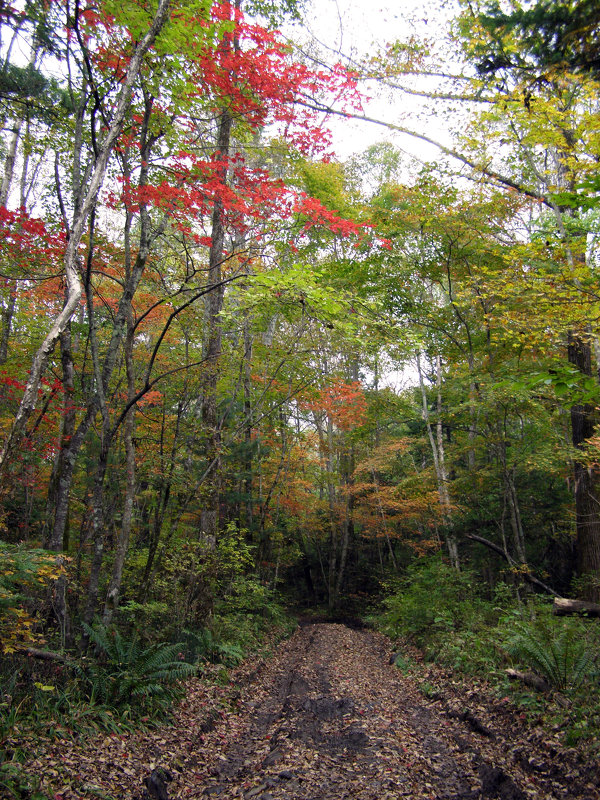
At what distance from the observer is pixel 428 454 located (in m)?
20.5

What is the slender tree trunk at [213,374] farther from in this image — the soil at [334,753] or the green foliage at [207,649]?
the soil at [334,753]

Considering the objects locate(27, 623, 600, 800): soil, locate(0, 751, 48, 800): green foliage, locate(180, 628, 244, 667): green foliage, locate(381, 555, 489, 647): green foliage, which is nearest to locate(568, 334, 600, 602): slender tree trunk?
locate(381, 555, 489, 647): green foliage

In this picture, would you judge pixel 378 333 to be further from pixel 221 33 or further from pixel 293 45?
pixel 293 45

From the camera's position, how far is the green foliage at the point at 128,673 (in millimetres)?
4523

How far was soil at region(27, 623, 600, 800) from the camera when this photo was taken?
11.2 ft

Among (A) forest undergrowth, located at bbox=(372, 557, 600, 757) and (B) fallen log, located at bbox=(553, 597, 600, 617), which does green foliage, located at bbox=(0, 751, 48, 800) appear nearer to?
(A) forest undergrowth, located at bbox=(372, 557, 600, 757)

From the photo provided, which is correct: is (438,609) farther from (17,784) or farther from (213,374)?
(17,784)

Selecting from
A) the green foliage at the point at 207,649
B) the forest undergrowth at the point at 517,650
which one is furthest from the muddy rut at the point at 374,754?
the green foliage at the point at 207,649

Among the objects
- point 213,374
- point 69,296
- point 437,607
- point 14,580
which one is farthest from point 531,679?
point 69,296

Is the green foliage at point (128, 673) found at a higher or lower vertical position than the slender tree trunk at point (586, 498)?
lower

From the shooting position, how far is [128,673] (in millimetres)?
4719

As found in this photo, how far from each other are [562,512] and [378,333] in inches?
343

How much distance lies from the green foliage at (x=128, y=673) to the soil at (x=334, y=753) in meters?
0.38

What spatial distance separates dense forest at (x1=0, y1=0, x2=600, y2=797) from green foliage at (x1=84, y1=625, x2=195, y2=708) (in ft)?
0.13
